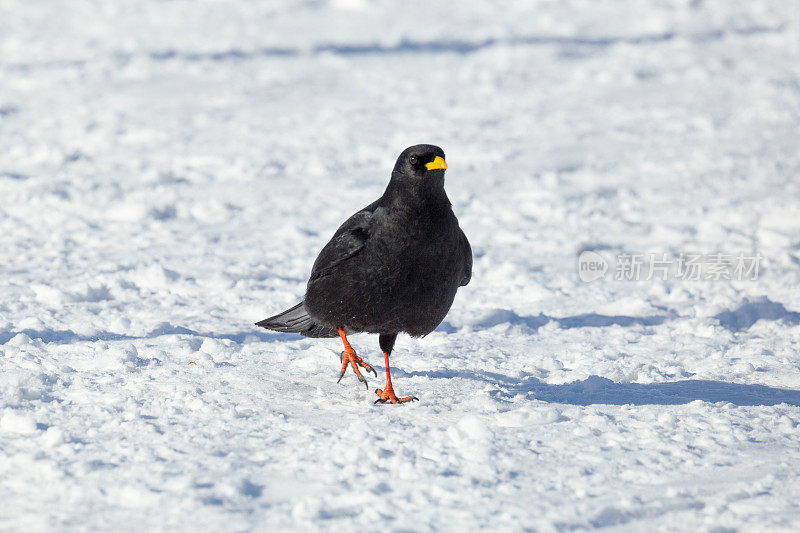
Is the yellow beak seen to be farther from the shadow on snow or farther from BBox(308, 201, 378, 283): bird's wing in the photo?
the shadow on snow

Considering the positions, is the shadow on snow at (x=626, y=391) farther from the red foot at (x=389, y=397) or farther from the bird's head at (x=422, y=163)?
the bird's head at (x=422, y=163)

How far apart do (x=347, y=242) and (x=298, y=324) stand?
2.27 feet

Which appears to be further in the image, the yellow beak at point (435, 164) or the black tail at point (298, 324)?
the black tail at point (298, 324)

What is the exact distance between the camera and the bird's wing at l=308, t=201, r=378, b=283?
154 inches

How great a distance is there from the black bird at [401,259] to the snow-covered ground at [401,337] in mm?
414

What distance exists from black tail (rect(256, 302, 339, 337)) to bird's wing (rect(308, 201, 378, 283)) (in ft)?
1.21

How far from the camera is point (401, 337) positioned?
5.08 meters

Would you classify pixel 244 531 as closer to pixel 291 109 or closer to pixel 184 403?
pixel 184 403

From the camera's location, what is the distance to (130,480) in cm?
306
